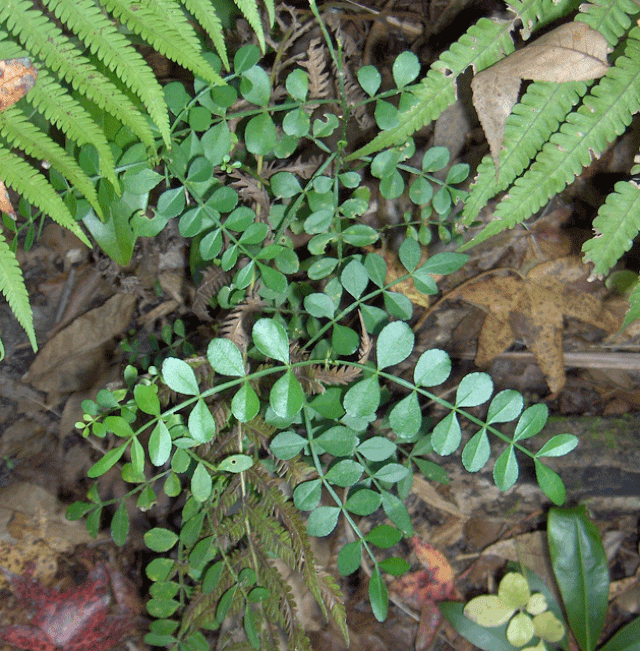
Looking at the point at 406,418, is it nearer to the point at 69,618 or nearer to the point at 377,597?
the point at 377,597

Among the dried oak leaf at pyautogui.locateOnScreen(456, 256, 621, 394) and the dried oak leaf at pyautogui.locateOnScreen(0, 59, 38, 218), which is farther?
the dried oak leaf at pyautogui.locateOnScreen(456, 256, 621, 394)

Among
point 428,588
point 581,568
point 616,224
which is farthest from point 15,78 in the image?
point 581,568

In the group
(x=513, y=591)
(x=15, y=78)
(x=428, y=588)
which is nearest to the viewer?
(x=15, y=78)

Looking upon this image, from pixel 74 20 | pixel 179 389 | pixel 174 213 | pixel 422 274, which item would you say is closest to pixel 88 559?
pixel 179 389

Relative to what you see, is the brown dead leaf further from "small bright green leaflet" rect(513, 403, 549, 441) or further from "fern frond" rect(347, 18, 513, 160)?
"small bright green leaflet" rect(513, 403, 549, 441)

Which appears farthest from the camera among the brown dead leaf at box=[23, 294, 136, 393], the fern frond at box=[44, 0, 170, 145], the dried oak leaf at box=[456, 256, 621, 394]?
the brown dead leaf at box=[23, 294, 136, 393]

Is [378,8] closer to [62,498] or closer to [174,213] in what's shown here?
[174,213]

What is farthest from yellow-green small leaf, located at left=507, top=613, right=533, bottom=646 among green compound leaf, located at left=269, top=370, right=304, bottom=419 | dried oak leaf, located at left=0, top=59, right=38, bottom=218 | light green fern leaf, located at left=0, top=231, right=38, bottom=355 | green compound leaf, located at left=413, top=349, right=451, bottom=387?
dried oak leaf, located at left=0, top=59, right=38, bottom=218
